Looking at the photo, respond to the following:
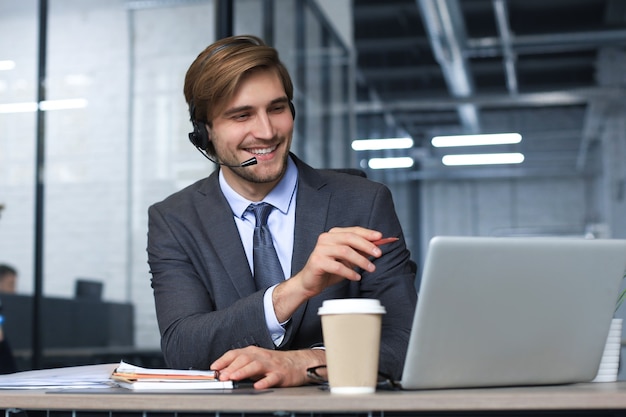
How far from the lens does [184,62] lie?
203 inches

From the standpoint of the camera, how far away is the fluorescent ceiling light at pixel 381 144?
9209 mm

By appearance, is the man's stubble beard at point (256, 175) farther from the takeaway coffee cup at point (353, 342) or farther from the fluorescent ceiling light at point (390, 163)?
the fluorescent ceiling light at point (390, 163)

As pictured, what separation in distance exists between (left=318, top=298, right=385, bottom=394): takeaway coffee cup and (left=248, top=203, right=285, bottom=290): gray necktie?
689 millimetres

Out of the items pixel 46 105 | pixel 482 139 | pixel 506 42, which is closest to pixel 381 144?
pixel 482 139

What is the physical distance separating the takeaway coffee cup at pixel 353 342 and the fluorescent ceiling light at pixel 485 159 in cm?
993

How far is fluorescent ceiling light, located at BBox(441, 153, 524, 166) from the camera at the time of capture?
10.9m

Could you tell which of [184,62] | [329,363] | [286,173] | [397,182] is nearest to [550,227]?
[397,182]

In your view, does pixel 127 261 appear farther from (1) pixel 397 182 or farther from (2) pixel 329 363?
(1) pixel 397 182

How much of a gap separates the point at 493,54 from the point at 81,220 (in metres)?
6.60

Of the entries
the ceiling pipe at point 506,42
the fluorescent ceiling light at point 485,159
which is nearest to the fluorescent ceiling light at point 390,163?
the fluorescent ceiling light at point 485,159

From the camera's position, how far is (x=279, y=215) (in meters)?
1.94

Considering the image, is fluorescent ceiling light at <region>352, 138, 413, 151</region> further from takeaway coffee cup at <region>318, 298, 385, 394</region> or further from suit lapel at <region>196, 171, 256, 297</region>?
takeaway coffee cup at <region>318, 298, 385, 394</region>

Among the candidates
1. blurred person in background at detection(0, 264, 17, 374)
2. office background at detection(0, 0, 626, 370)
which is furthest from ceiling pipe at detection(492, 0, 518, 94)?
blurred person in background at detection(0, 264, 17, 374)

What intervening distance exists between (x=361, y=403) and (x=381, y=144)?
9331 mm
